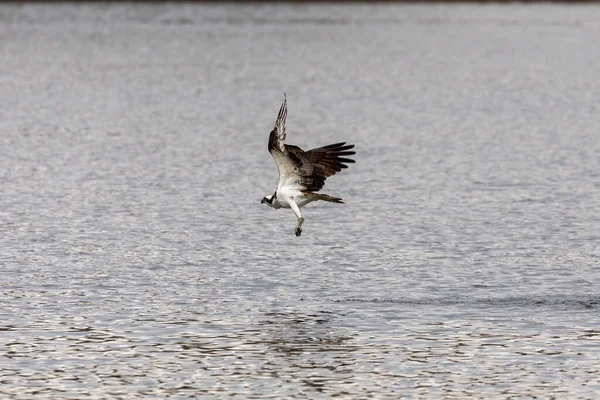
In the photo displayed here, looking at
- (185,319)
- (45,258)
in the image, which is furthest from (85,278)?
(185,319)

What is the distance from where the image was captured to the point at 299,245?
2614 centimetres

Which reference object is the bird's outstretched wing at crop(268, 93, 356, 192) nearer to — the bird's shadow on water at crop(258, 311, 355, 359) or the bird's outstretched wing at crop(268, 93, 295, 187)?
the bird's outstretched wing at crop(268, 93, 295, 187)

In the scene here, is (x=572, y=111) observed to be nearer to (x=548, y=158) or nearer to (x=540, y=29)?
(x=548, y=158)

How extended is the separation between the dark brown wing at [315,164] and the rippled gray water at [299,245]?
73.6 inches

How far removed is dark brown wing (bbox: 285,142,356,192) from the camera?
2070cm

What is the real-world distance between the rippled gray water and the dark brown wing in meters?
1.87

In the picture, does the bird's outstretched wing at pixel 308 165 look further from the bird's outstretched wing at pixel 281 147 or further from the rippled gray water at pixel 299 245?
the rippled gray water at pixel 299 245

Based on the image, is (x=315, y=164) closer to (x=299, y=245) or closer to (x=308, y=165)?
(x=308, y=165)

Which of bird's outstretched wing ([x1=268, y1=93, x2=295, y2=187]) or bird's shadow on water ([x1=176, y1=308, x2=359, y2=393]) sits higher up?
bird's outstretched wing ([x1=268, y1=93, x2=295, y2=187])

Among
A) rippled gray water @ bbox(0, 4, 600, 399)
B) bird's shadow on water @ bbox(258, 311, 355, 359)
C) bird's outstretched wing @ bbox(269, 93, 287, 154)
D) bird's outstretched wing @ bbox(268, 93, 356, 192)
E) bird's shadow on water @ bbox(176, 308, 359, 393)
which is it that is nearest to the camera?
bird's shadow on water @ bbox(176, 308, 359, 393)

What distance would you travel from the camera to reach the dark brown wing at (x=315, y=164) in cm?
2070

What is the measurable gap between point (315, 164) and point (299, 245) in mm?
5494

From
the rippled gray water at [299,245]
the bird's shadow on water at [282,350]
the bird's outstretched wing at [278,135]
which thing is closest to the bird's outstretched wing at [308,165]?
the bird's outstretched wing at [278,135]

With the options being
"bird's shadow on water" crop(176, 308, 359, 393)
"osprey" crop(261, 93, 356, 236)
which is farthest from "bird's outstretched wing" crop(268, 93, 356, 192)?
"bird's shadow on water" crop(176, 308, 359, 393)
